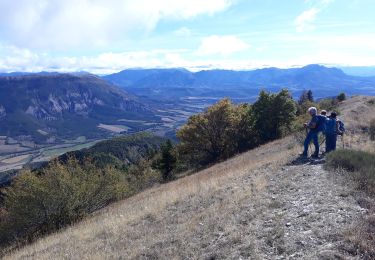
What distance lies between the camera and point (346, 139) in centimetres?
1906

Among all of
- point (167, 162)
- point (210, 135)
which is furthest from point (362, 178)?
point (167, 162)

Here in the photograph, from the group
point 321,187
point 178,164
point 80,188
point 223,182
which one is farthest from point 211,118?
point 321,187

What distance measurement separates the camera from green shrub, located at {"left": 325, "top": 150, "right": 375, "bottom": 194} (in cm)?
1002

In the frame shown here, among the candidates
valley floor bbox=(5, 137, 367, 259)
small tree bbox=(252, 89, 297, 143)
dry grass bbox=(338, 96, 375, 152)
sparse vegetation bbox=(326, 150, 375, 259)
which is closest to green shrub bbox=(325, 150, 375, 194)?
sparse vegetation bbox=(326, 150, 375, 259)

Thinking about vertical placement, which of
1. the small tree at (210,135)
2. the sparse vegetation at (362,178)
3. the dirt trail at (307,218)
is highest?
the sparse vegetation at (362,178)

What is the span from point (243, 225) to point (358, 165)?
4.47 m

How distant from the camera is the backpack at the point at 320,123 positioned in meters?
15.2

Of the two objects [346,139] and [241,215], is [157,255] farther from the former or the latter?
[346,139]

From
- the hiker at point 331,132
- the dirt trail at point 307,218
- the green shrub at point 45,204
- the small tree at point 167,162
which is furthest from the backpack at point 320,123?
the small tree at point 167,162

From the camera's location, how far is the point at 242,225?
30.2 ft

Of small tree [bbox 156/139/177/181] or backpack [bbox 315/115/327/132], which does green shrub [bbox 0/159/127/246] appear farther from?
small tree [bbox 156/139/177/181]

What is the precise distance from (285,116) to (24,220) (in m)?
30.3

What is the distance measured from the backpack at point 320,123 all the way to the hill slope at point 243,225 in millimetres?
1874

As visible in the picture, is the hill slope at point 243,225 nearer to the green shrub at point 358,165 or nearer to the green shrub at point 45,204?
the green shrub at point 358,165
